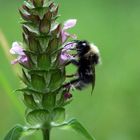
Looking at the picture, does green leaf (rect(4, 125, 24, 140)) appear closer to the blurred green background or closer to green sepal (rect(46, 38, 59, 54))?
green sepal (rect(46, 38, 59, 54))

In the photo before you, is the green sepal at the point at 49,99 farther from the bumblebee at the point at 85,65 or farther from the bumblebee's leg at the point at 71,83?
the bumblebee at the point at 85,65

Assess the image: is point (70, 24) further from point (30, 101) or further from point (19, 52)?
point (30, 101)

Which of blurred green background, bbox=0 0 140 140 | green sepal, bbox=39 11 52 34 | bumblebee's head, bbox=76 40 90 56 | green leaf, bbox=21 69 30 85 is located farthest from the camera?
blurred green background, bbox=0 0 140 140

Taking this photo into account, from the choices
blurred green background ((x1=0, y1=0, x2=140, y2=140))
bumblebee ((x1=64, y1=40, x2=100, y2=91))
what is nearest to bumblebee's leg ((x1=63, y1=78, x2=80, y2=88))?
bumblebee ((x1=64, y1=40, x2=100, y2=91))

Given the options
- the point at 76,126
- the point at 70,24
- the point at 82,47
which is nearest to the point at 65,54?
the point at 70,24

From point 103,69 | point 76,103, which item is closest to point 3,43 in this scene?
point 76,103

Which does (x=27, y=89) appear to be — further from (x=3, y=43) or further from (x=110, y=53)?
(x=110, y=53)

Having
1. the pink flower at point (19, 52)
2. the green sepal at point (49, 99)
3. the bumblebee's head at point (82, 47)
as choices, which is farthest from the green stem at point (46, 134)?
the bumblebee's head at point (82, 47)
